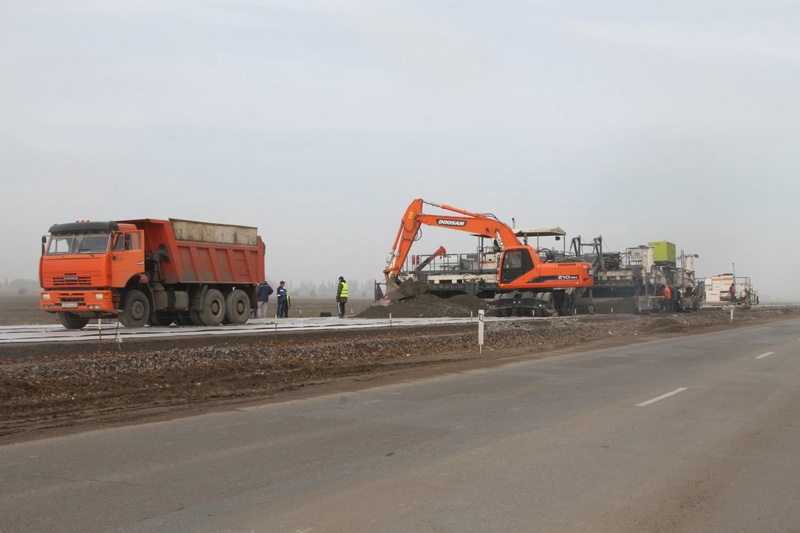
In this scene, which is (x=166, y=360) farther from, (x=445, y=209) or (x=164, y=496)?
(x=445, y=209)

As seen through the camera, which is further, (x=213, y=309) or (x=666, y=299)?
(x=666, y=299)

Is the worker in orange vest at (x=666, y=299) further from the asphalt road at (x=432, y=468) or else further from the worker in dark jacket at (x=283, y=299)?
the asphalt road at (x=432, y=468)

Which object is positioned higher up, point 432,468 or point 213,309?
point 213,309

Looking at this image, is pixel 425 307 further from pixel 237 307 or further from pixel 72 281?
pixel 72 281

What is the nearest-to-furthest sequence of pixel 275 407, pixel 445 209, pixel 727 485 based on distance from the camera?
pixel 727 485
pixel 275 407
pixel 445 209

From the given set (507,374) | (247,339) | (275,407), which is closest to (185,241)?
(247,339)

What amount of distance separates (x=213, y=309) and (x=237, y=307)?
130 centimetres

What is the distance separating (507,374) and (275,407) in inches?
244

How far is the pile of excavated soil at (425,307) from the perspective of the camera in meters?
37.3

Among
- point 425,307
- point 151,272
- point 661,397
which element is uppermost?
point 151,272

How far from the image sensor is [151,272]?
22734mm

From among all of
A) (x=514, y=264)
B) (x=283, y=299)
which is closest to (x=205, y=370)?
(x=283, y=299)

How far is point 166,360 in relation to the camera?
15.2 m

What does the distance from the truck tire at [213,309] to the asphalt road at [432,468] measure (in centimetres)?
1273
